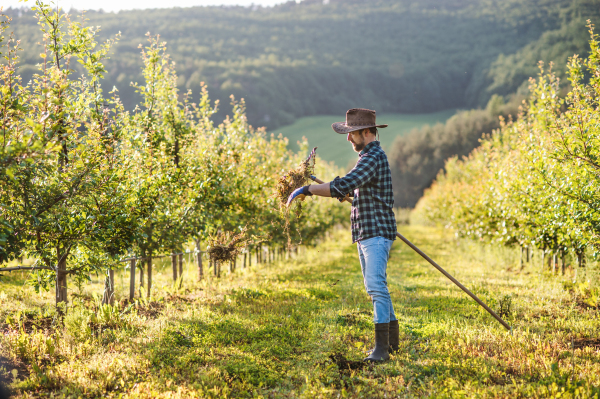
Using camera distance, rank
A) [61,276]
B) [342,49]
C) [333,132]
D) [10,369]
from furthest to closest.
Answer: [342,49]
[333,132]
[61,276]
[10,369]

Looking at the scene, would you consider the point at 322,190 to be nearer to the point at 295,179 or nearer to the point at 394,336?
the point at 295,179

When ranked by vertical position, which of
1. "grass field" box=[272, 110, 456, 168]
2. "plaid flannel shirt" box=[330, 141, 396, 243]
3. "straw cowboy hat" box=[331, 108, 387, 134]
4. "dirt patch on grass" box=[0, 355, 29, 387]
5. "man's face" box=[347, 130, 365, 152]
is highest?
"grass field" box=[272, 110, 456, 168]

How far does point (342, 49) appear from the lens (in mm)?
109438

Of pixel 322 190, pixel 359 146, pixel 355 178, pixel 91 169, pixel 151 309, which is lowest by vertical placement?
pixel 151 309

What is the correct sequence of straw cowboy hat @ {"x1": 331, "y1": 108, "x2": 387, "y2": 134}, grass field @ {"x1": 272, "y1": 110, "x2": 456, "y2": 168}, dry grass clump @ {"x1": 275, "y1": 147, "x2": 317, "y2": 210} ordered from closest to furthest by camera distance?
straw cowboy hat @ {"x1": 331, "y1": 108, "x2": 387, "y2": 134}
dry grass clump @ {"x1": 275, "y1": 147, "x2": 317, "y2": 210}
grass field @ {"x1": 272, "y1": 110, "x2": 456, "y2": 168}

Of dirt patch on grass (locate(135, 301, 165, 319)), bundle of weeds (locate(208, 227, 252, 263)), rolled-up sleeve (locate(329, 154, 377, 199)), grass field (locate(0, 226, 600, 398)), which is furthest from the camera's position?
bundle of weeds (locate(208, 227, 252, 263))

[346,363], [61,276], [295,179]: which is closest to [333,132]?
[295,179]

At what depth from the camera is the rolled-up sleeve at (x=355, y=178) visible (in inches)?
173

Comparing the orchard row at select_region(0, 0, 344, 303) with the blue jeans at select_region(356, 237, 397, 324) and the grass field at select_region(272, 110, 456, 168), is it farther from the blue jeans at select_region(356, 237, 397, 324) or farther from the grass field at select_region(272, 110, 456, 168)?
the grass field at select_region(272, 110, 456, 168)

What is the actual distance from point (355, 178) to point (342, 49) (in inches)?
4447

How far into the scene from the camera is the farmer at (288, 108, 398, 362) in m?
4.49

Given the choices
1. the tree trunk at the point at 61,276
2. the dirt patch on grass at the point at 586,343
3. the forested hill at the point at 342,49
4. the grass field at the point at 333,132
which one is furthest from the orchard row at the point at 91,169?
the grass field at the point at 333,132

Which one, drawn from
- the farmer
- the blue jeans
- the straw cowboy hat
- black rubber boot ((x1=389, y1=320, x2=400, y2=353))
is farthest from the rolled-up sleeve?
black rubber boot ((x1=389, y1=320, x2=400, y2=353))

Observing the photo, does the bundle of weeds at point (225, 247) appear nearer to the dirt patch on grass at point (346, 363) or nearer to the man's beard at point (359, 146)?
the man's beard at point (359, 146)
